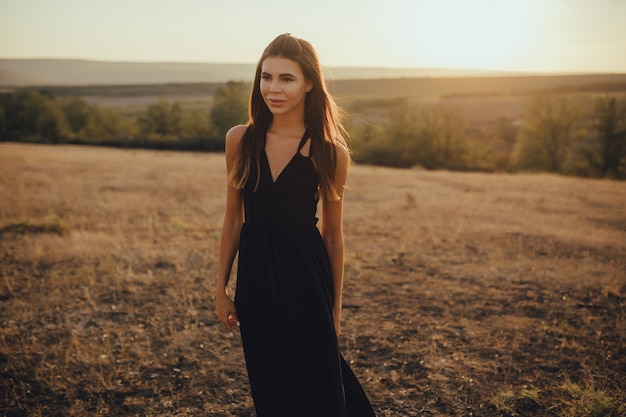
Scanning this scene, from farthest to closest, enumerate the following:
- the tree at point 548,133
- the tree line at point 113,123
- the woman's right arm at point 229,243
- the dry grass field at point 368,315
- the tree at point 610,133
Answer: the tree line at point 113,123 < the tree at point 548,133 < the tree at point 610,133 < the dry grass field at point 368,315 < the woman's right arm at point 229,243

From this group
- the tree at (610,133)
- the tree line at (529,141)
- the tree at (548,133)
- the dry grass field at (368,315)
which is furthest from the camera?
the tree at (548,133)

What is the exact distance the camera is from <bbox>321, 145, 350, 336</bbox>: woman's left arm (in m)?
2.30

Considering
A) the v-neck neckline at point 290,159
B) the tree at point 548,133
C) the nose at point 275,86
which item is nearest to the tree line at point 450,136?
the tree at point 548,133

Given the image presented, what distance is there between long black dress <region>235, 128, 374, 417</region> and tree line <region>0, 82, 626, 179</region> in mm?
28981

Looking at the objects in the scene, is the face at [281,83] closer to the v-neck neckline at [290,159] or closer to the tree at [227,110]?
the v-neck neckline at [290,159]

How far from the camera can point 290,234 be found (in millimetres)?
2215

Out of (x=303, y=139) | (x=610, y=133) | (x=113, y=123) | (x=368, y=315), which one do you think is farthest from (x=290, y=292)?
(x=113, y=123)

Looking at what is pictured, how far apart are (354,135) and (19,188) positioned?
31.7m

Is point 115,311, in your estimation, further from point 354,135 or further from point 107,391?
point 354,135

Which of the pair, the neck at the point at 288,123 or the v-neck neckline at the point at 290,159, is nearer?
the v-neck neckline at the point at 290,159

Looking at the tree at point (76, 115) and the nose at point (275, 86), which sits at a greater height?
the tree at point (76, 115)

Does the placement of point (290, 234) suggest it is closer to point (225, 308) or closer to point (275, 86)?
point (225, 308)

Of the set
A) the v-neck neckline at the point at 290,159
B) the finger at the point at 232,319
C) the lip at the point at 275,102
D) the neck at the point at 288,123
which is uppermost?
the lip at the point at 275,102

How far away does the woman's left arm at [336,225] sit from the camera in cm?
230
